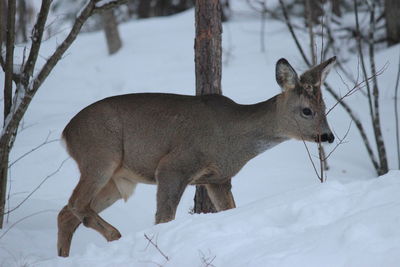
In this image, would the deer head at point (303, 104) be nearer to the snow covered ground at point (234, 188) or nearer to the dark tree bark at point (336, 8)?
the snow covered ground at point (234, 188)

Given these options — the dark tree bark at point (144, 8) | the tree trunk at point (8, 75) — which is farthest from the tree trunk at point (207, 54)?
the dark tree bark at point (144, 8)

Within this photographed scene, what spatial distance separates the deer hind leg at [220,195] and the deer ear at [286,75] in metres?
1.25

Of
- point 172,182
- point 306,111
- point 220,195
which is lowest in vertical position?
point 220,195

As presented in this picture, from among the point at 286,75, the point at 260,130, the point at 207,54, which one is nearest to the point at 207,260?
the point at 260,130

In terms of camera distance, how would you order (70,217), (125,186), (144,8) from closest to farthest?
(70,217) → (125,186) → (144,8)

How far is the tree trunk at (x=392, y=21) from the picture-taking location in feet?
51.6

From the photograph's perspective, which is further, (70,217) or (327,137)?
(70,217)

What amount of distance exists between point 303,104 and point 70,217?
2761 millimetres

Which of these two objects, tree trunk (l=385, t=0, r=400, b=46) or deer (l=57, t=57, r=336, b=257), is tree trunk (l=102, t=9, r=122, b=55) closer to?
tree trunk (l=385, t=0, r=400, b=46)

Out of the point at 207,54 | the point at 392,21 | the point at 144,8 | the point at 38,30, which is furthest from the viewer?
the point at 144,8

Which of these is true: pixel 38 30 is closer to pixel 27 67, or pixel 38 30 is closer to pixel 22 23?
pixel 27 67

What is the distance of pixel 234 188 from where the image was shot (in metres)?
11.1

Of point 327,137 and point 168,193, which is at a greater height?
point 327,137

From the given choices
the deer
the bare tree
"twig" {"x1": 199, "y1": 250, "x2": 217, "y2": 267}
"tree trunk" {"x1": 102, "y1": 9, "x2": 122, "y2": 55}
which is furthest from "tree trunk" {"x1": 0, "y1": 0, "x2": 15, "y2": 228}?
"tree trunk" {"x1": 102, "y1": 9, "x2": 122, "y2": 55}
